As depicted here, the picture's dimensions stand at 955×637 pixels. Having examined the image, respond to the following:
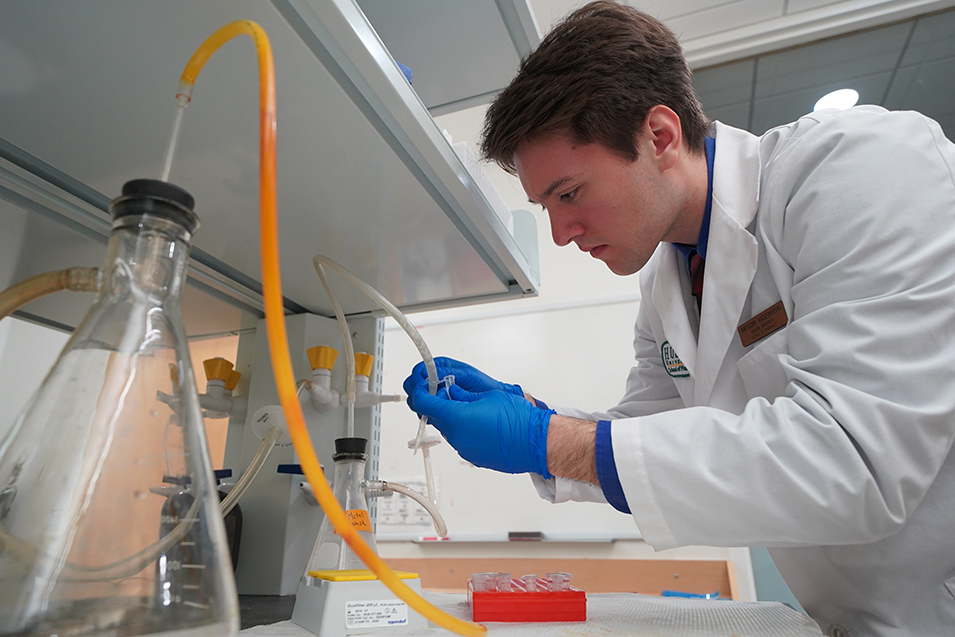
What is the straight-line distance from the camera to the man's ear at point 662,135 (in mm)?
968

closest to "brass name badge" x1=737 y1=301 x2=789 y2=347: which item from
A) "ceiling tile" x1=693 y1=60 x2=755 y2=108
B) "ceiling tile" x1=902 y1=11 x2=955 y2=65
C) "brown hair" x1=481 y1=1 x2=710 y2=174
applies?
"brown hair" x1=481 y1=1 x2=710 y2=174

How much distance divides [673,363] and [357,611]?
751 mm

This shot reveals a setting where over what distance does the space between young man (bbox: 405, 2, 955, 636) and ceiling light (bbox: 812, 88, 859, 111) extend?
1.85 metres

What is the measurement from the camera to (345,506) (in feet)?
2.48

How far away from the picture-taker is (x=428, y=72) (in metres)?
1.14

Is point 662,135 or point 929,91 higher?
point 929,91

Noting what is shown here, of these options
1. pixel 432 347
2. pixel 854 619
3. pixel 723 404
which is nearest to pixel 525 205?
pixel 432 347

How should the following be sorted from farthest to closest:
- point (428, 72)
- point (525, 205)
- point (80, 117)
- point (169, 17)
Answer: point (525, 205)
point (428, 72)
point (80, 117)
point (169, 17)

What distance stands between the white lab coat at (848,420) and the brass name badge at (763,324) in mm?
25

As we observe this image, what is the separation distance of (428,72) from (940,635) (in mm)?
1203

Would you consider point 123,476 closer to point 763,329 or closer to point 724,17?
point 763,329

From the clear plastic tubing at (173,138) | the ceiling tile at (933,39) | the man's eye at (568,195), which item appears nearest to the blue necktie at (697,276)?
the man's eye at (568,195)

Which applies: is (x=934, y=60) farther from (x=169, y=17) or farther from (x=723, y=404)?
(x=169, y=17)

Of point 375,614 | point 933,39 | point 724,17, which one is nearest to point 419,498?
point 375,614
